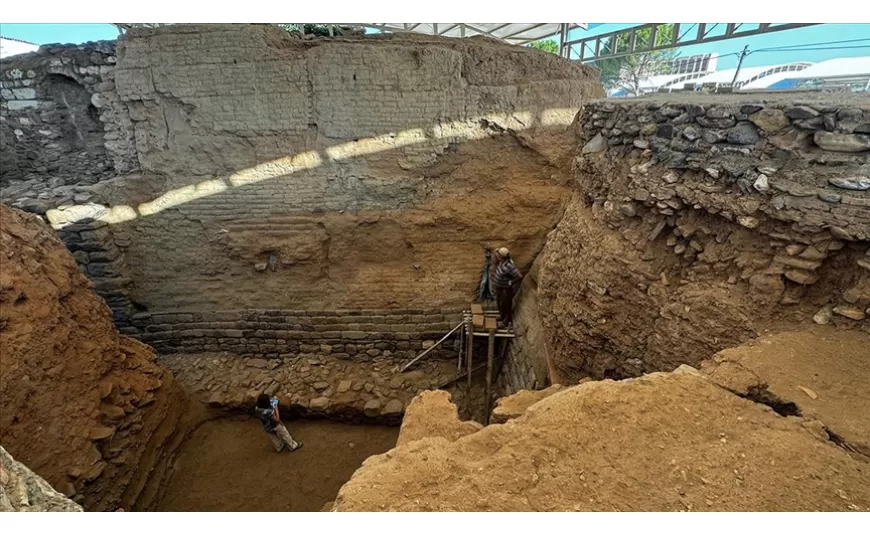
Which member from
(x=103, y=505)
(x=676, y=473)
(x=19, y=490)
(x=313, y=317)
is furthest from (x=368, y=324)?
(x=676, y=473)

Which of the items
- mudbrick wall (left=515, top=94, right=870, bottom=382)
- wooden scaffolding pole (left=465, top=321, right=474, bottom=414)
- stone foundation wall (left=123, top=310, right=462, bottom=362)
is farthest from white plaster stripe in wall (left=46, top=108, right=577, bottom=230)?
wooden scaffolding pole (left=465, top=321, right=474, bottom=414)

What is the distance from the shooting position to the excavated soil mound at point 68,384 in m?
3.47

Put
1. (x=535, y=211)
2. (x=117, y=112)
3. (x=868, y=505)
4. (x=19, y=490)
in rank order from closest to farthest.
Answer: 1. (x=868, y=505)
2. (x=19, y=490)
3. (x=117, y=112)
4. (x=535, y=211)

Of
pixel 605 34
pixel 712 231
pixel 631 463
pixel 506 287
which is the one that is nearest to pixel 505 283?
pixel 506 287

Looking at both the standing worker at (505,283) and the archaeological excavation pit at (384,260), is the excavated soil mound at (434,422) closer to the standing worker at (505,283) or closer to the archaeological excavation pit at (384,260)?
the archaeological excavation pit at (384,260)

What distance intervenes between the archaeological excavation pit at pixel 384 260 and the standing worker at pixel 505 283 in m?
0.25

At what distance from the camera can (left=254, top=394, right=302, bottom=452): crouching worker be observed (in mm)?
4949

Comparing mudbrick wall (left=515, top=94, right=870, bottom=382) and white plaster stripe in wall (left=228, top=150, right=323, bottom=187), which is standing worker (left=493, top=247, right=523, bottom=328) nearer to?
mudbrick wall (left=515, top=94, right=870, bottom=382)

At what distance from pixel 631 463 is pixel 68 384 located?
4.84 metres

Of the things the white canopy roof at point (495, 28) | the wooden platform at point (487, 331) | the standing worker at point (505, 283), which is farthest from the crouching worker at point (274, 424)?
the white canopy roof at point (495, 28)

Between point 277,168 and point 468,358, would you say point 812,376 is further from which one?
point 277,168

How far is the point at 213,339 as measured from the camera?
20.7 ft

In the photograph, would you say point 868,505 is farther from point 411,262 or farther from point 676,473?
point 411,262

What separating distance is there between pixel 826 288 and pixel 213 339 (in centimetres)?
701
